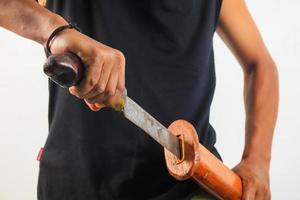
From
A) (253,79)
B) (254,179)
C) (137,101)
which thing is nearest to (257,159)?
(254,179)

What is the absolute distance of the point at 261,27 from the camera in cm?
129

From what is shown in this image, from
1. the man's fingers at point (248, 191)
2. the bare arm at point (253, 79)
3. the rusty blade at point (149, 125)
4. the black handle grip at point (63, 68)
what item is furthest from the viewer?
the bare arm at point (253, 79)

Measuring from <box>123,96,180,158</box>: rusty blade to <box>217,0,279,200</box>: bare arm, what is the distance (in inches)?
11.3

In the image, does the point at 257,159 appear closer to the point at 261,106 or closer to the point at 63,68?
the point at 261,106

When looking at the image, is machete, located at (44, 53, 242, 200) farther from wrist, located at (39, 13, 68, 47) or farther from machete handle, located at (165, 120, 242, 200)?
wrist, located at (39, 13, 68, 47)

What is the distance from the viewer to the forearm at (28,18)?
1.36ft

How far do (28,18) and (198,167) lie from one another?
38 cm

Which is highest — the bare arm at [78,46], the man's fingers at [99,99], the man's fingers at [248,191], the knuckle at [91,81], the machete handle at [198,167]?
the bare arm at [78,46]

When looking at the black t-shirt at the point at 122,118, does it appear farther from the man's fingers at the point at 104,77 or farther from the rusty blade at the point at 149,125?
the man's fingers at the point at 104,77

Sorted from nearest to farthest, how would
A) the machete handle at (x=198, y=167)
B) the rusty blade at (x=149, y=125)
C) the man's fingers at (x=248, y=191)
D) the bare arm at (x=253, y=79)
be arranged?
1. the rusty blade at (x=149, y=125)
2. the machete handle at (x=198, y=167)
3. the man's fingers at (x=248, y=191)
4. the bare arm at (x=253, y=79)

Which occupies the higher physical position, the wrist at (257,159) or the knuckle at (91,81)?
the knuckle at (91,81)

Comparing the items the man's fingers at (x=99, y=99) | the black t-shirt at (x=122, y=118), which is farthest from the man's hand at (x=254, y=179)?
the man's fingers at (x=99, y=99)

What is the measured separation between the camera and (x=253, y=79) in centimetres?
91

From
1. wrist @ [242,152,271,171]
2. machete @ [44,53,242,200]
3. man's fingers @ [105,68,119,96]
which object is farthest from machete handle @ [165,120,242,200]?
man's fingers @ [105,68,119,96]
